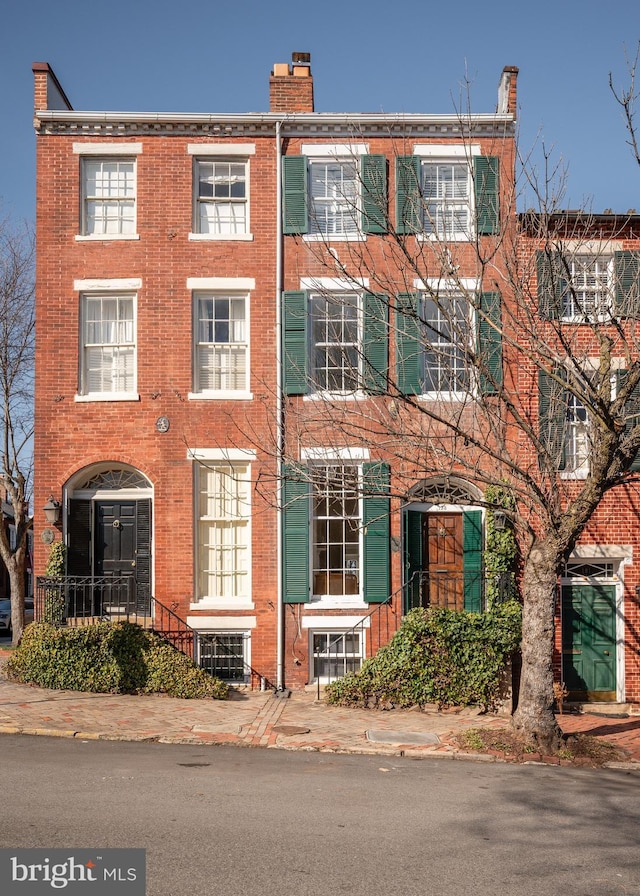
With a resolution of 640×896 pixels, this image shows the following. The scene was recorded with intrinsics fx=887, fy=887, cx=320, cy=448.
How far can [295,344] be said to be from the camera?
16.0m

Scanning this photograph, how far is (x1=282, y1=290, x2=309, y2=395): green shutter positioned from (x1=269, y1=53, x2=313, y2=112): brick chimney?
3810 mm

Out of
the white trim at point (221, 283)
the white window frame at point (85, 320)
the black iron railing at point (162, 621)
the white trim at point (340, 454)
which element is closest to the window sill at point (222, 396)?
the white window frame at point (85, 320)

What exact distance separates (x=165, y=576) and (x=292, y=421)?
11.7 feet

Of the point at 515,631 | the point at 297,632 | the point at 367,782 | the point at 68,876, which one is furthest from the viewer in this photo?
the point at 297,632

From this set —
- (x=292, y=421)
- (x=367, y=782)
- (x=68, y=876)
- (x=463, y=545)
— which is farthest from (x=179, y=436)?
(x=68, y=876)

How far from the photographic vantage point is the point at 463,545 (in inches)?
632

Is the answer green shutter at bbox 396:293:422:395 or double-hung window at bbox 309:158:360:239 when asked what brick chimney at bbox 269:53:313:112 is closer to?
double-hung window at bbox 309:158:360:239

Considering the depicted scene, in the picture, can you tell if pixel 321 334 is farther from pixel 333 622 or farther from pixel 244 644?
pixel 244 644

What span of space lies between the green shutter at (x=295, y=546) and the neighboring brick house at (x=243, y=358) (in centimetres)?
4

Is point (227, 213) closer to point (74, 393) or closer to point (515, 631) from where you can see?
point (74, 393)

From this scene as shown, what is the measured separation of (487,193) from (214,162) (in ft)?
16.7

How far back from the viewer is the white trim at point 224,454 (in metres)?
16.0

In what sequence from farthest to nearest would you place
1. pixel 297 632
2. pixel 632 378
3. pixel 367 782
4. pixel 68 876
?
pixel 297 632 → pixel 632 378 → pixel 367 782 → pixel 68 876

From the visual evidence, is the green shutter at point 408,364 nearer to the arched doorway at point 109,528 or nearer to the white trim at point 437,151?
the white trim at point 437,151
